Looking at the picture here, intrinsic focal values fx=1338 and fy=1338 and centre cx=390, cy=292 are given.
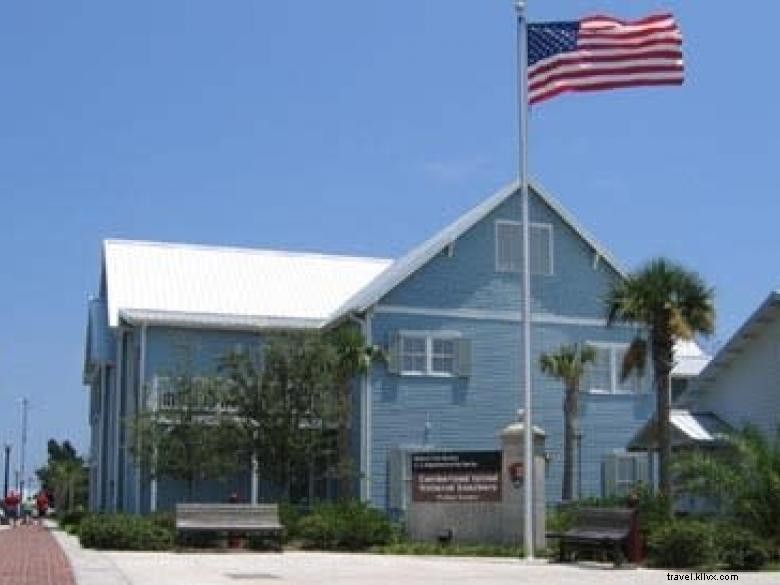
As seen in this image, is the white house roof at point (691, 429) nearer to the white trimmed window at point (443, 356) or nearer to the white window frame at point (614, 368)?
the white window frame at point (614, 368)

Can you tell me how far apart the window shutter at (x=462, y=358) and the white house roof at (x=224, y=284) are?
550 centimetres

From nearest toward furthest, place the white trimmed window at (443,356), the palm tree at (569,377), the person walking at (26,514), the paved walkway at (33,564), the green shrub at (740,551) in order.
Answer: the paved walkway at (33,564), the green shrub at (740,551), the palm tree at (569,377), the white trimmed window at (443,356), the person walking at (26,514)

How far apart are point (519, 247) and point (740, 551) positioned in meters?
22.6

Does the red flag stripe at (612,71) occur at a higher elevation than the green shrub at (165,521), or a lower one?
higher

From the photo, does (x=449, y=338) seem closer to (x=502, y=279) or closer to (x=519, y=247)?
(x=502, y=279)

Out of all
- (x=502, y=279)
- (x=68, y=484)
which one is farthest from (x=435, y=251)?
(x=68, y=484)

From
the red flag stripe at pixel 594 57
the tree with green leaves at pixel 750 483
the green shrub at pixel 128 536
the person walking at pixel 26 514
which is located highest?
the red flag stripe at pixel 594 57

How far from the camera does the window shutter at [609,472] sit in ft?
141

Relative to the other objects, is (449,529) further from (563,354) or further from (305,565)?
(563,354)

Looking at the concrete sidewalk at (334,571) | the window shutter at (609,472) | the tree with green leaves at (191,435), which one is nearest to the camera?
the concrete sidewalk at (334,571)

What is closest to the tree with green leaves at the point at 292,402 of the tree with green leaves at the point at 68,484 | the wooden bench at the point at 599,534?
the wooden bench at the point at 599,534

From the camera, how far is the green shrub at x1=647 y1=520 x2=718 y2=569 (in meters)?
21.3

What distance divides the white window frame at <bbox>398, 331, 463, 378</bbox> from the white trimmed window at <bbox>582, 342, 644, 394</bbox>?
4.69 m

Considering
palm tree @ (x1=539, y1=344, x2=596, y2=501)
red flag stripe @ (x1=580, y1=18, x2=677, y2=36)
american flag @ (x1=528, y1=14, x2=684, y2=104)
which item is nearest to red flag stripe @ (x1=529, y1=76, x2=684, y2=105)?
american flag @ (x1=528, y1=14, x2=684, y2=104)
